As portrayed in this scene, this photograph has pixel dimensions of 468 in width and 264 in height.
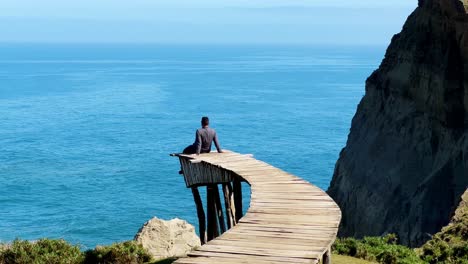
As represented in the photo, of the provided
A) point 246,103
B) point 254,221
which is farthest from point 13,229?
point 246,103

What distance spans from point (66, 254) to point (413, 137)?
114ft

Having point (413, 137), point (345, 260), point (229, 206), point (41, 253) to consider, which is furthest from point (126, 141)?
point (345, 260)

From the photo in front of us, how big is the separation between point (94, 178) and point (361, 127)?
37.5m

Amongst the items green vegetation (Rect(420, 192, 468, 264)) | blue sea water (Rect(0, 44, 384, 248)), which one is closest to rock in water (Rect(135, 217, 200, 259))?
green vegetation (Rect(420, 192, 468, 264))

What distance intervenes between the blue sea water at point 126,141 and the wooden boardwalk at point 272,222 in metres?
24.3

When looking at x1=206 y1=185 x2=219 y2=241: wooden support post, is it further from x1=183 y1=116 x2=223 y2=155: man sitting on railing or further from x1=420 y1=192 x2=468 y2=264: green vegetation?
x1=420 y1=192 x2=468 y2=264: green vegetation

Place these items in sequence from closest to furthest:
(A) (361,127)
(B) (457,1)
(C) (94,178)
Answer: (B) (457,1) < (A) (361,127) < (C) (94,178)

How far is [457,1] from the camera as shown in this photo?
45875 mm

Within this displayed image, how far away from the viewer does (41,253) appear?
20672mm

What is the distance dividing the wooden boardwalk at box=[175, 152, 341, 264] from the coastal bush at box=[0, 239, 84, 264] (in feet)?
16.2

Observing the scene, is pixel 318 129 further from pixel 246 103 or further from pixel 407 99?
pixel 407 99

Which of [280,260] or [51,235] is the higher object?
[280,260]

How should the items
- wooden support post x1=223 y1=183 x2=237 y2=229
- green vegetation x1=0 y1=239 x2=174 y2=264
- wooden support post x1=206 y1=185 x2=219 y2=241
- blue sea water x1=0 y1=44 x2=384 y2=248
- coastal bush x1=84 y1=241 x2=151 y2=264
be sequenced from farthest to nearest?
1. blue sea water x1=0 y1=44 x2=384 y2=248
2. wooden support post x1=206 y1=185 x2=219 y2=241
3. wooden support post x1=223 y1=183 x2=237 y2=229
4. coastal bush x1=84 y1=241 x2=151 y2=264
5. green vegetation x1=0 y1=239 x2=174 y2=264

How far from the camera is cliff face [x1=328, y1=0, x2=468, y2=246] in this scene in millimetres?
44062
